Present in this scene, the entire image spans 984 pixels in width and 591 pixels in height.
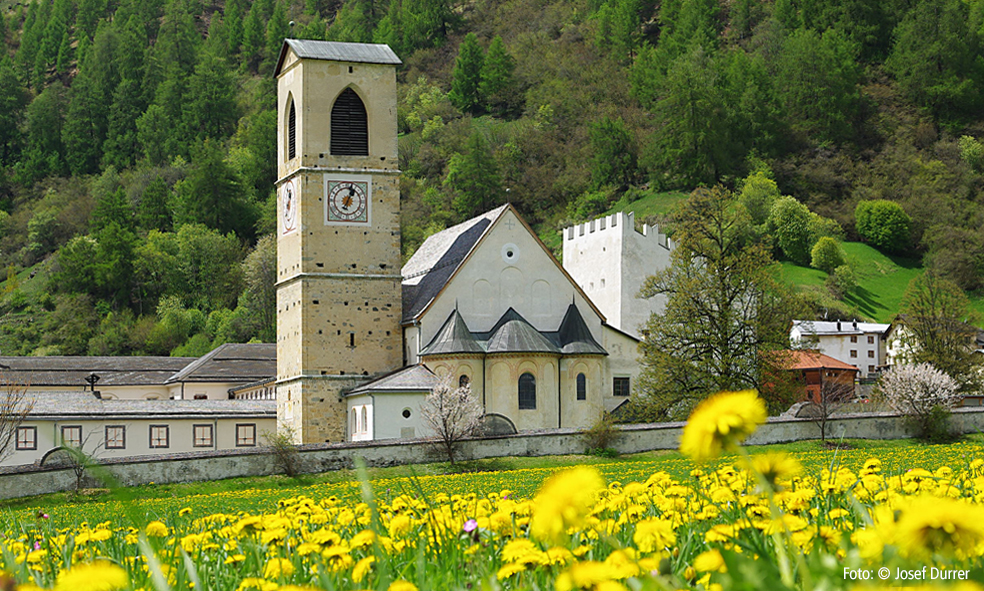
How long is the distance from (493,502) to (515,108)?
14019 centimetres

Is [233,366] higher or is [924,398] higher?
[233,366]

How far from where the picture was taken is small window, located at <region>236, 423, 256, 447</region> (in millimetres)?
52375

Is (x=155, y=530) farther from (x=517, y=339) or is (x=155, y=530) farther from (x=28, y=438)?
(x=28, y=438)

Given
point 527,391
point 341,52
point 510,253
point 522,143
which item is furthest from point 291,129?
point 522,143

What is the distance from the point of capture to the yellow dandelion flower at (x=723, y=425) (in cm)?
292

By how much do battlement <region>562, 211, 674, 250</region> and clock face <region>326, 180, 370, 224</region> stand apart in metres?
16.2

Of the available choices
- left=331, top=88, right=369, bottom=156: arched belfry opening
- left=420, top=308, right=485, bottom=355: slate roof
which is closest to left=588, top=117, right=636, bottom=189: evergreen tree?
left=331, top=88, right=369, bottom=156: arched belfry opening

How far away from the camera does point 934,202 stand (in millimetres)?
100812

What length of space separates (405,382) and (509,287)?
23.4 feet

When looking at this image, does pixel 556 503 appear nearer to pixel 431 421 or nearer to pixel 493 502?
pixel 493 502

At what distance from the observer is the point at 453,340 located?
4900 cm

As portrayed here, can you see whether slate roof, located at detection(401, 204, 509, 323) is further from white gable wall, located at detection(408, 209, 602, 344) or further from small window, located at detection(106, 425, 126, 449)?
small window, located at detection(106, 425, 126, 449)

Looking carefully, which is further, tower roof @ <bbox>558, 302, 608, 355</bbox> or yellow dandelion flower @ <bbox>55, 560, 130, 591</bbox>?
tower roof @ <bbox>558, 302, 608, 355</bbox>

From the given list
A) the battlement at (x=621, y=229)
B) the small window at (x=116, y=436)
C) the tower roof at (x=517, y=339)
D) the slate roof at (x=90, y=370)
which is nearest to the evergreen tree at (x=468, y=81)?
the slate roof at (x=90, y=370)
